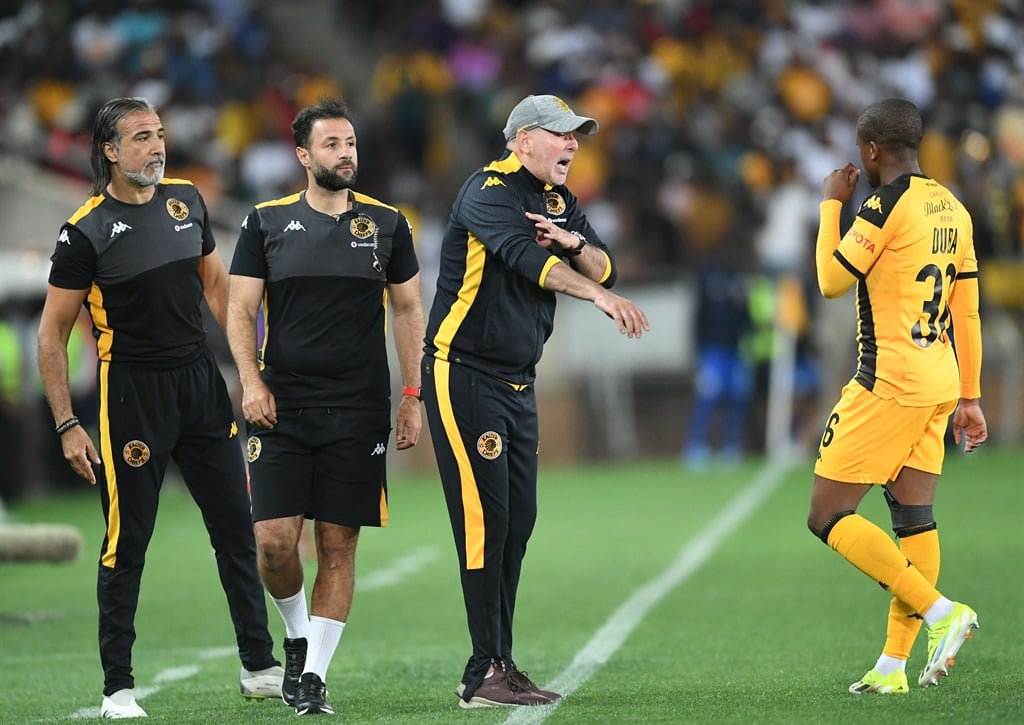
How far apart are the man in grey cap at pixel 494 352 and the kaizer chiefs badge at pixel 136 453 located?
1159 millimetres

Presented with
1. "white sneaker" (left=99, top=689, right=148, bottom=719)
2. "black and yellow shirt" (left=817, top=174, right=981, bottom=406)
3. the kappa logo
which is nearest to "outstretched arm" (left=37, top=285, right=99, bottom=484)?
"white sneaker" (left=99, top=689, right=148, bottom=719)

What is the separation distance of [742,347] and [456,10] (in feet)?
24.9

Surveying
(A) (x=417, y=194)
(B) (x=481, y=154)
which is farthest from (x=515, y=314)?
(B) (x=481, y=154)

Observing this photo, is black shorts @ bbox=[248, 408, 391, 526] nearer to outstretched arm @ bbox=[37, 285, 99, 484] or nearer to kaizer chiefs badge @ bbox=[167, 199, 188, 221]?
outstretched arm @ bbox=[37, 285, 99, 484]

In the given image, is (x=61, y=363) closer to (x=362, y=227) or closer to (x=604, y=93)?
(x=362, y=227)

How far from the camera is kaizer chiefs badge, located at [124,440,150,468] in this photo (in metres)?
7.39

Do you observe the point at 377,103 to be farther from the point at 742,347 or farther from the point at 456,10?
the point at 742,347

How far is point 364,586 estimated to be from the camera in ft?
39.7

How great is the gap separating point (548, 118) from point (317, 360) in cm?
132

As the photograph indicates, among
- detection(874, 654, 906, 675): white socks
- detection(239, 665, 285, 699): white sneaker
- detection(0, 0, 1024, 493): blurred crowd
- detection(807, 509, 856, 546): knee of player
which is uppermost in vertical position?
detection(0, 0, 1024, 493): blurred crowd

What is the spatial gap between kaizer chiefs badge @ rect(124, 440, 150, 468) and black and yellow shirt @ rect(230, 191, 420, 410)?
0.58m

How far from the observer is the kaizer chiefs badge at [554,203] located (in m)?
7.34

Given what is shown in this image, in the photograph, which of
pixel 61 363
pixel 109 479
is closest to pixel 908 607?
pixel 109 479

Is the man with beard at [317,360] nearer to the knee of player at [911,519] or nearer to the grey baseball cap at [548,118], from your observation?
the grey baseball cap at [548,118]
